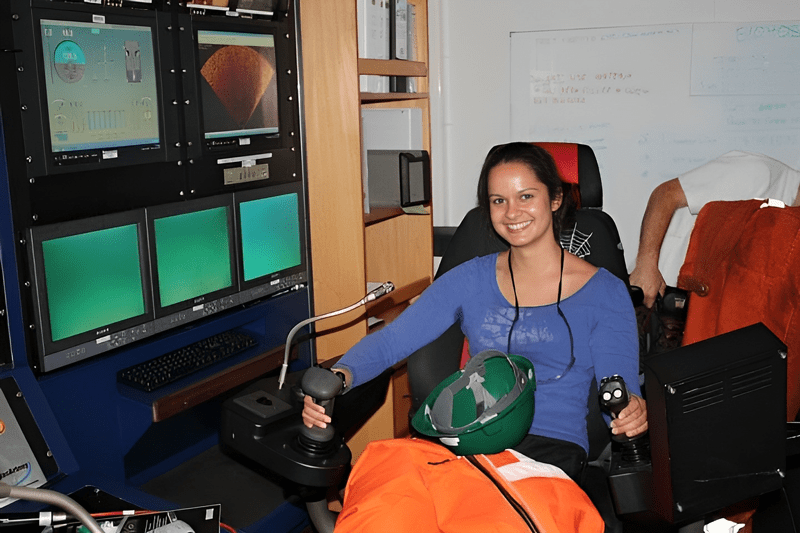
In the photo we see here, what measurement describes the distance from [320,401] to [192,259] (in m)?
0.76

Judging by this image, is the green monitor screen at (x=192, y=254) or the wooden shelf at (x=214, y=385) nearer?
the wooden shelf at (x=214, y=385)

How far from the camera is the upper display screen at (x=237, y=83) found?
7.77 ft

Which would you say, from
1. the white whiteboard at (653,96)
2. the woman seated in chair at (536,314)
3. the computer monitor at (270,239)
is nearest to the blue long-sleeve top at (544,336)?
the woman seated in chair at (536,314)

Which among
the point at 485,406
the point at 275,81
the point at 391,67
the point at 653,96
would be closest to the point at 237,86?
the point at 275,81

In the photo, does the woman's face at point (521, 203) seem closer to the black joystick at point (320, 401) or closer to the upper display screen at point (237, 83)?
the black joystick at point (320, 401)

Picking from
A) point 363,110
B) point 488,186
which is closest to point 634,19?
point 363,110

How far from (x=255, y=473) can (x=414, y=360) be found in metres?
0.68

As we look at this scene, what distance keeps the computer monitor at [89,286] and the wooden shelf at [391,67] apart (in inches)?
37.3

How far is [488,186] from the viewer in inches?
81.4

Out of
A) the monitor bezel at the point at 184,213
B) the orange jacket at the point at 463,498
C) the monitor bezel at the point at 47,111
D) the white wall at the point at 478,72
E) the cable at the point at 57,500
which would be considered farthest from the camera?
the white wall at the point at 478,72

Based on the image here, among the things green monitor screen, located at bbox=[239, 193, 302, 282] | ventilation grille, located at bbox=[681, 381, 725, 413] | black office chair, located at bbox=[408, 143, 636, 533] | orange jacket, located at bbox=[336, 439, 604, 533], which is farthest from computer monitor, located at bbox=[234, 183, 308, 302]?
ventilation grille, located at bbox=[681, 381, 725, 413]

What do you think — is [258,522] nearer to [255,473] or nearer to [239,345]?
[255,473]

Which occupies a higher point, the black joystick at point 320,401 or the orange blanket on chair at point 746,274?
the orange blanket on chair at point 746,274

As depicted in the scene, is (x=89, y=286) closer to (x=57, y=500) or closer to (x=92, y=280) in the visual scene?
(x=92, y=280)
